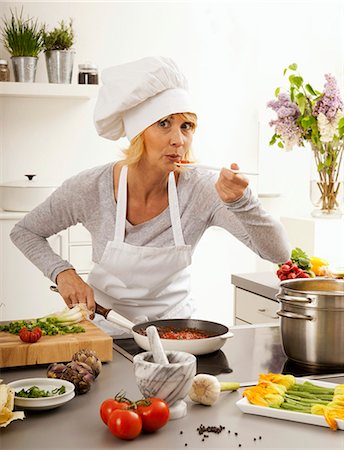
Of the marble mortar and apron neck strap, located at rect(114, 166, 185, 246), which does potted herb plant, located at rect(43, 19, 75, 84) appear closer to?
apron neck strap, located at rect(114, 166, 185, 246)

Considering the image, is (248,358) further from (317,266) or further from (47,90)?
(47,90)

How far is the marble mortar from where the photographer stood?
1.36 m

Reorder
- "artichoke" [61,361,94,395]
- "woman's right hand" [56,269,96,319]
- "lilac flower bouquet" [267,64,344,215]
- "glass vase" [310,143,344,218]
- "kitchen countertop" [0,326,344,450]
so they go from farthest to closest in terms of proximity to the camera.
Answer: "glass vase" [310,143,344,218] → "lilac flower bouquet" [267,64,344,215] → "woman's right hand" [56,269,96,319] → "artichoke" [61,361,94,395] → "kitchen countertop" [0,326,344,450]

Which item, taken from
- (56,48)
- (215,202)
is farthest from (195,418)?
(56,48)

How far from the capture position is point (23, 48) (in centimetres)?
411

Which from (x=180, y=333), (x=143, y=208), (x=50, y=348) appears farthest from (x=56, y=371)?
(x=143, y=208)

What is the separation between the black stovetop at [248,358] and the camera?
1.71 m

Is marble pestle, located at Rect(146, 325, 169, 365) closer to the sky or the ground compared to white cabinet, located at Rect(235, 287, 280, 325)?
closer to the sky

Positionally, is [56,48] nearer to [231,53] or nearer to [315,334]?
[231,53]

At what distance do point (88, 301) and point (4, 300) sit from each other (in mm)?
1967

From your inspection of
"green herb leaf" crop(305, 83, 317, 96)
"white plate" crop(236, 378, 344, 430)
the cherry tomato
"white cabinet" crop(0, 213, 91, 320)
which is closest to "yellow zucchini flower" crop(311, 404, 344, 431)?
"white plate" crop(236, 378, 344, 430)

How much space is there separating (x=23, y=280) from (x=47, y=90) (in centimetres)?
107

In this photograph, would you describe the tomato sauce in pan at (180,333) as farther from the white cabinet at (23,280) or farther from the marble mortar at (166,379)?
Result: the white cabinet at (23,280)

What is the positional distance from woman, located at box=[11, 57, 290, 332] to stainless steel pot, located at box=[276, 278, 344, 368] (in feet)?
1.52
